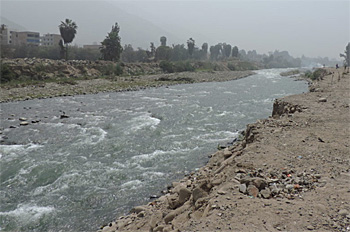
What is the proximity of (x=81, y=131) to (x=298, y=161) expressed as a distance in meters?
13.3

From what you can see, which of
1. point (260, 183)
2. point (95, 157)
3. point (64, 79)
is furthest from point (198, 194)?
point (64, 79)

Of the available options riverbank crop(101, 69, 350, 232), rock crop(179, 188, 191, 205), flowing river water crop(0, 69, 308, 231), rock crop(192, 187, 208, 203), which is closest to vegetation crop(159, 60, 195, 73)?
flowing river water crop(0, 69, 308, 231)

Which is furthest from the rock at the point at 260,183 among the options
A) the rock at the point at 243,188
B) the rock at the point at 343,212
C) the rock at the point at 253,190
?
the rock at the point at 343,212

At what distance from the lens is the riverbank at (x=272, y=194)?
4211 millimetres

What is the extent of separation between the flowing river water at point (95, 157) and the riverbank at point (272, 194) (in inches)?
58.6

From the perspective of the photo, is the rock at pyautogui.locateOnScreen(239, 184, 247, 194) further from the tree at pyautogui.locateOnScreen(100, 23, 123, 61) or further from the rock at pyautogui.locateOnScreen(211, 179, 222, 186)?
the tree at pyautogui.locateOnScreen(100, 23, 123, 61)

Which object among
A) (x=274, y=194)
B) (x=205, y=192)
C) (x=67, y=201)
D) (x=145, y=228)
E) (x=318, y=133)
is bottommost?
(x=67, y=201)

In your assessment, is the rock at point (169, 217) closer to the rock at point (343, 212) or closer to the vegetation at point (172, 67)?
the rock at point (343, 212)

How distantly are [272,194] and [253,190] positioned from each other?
363mm

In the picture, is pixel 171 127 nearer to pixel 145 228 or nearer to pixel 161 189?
pixel 161 189

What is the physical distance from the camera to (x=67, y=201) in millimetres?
8250

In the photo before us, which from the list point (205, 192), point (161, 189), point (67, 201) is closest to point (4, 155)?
point (67, 201)

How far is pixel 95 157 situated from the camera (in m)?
11.8

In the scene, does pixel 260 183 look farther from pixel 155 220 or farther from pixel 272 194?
pixel 155 220
